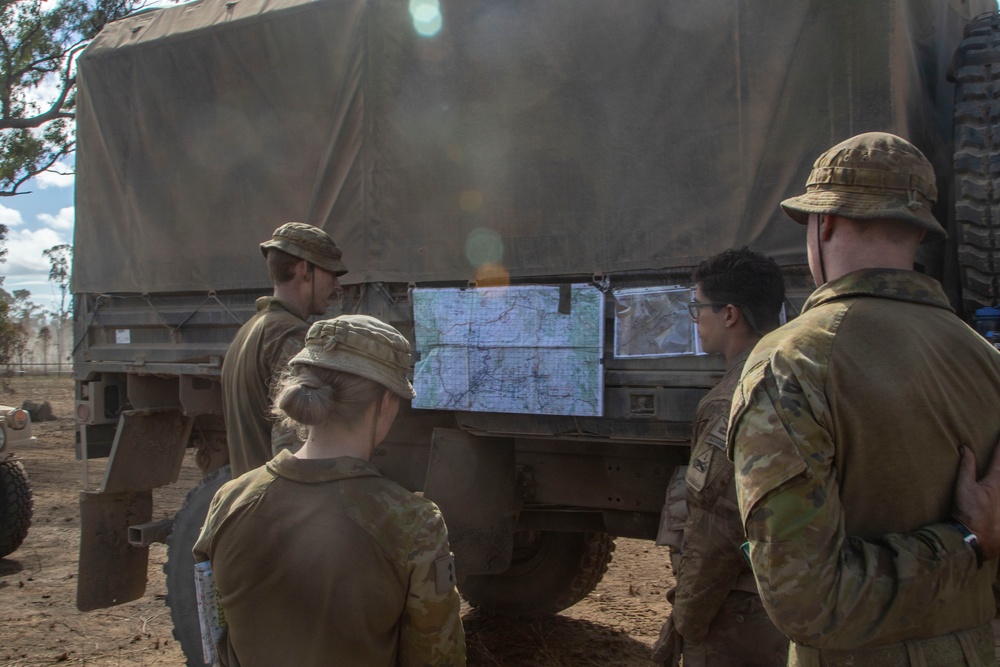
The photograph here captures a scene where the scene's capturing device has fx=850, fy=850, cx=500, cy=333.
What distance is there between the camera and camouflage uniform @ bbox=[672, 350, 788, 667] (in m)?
2.26

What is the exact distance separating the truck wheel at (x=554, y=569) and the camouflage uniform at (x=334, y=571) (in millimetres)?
2979

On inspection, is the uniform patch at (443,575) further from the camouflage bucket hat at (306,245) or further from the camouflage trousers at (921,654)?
the camouflage bucket hat at (306,245)

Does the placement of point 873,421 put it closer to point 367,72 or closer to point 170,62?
point 367,72

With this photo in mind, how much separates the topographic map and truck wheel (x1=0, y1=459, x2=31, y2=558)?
15.8ft

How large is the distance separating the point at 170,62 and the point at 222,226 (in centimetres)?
95

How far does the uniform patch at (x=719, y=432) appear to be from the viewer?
225 cm

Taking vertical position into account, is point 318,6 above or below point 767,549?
above

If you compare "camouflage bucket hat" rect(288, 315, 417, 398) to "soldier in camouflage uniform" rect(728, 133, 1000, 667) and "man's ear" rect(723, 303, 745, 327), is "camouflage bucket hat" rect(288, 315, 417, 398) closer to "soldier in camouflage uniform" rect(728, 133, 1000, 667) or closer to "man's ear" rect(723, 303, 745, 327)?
"soldier in camouflage uniform" rect(728, 133, 1000, 667)

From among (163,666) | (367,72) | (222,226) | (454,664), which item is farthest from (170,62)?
(454,664)

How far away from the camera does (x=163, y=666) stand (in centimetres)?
440

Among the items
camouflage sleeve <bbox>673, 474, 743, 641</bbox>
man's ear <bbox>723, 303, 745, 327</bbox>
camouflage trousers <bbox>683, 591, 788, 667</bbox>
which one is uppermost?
man's ear <bbox>723, 303, 745, 327</bbox>

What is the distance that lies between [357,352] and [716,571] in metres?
1.18

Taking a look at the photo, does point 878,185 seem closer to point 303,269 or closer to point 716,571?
point 716,571

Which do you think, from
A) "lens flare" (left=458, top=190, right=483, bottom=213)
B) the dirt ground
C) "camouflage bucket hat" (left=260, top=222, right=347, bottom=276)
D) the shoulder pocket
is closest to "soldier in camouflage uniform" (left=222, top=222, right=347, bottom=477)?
"camouflage bucket hat" (left=260, top=222, right=347, bottom=276)
